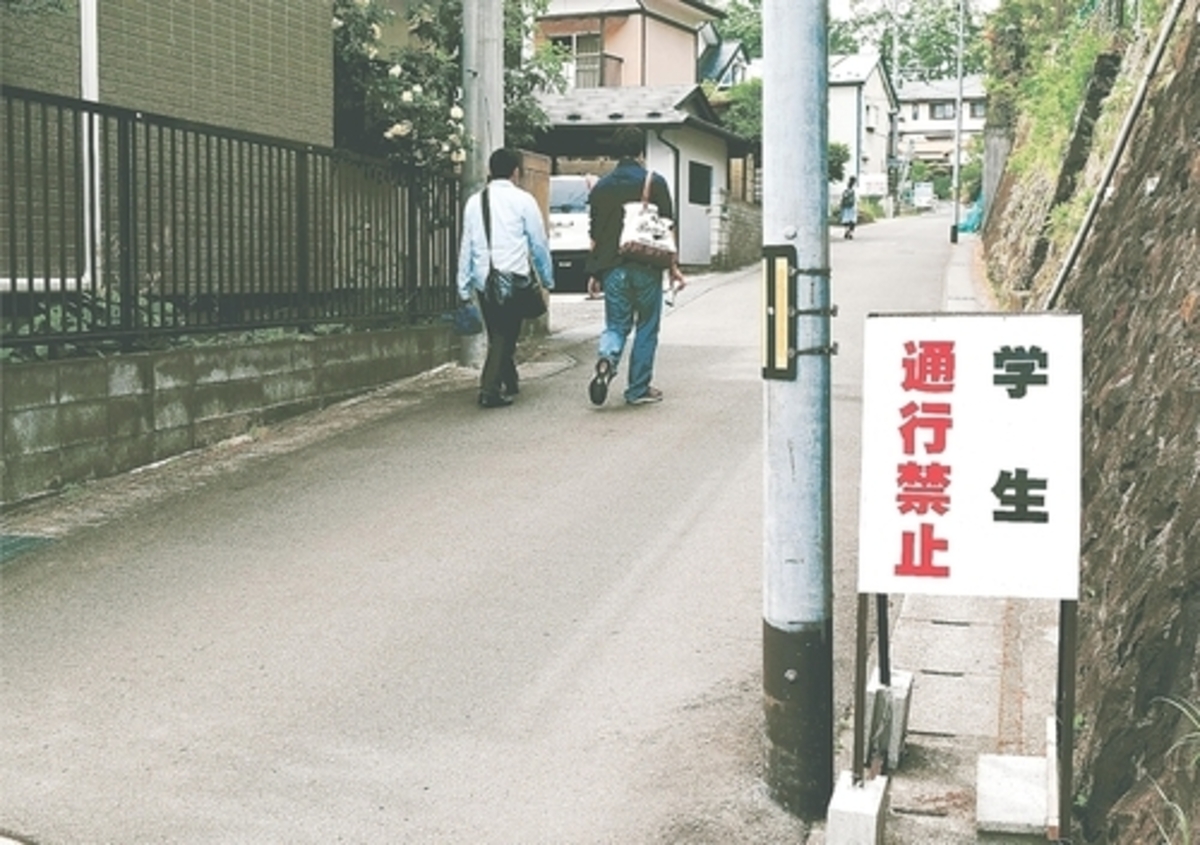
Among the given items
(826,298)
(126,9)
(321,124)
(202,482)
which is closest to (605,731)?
(826,298)

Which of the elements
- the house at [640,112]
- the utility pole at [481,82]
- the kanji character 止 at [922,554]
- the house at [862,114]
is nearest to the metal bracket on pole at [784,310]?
the kanji character 止 at [922,554]

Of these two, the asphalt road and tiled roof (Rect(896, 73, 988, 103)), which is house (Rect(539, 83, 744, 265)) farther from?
tiled roof (Rect(896, 73, 988, 103))

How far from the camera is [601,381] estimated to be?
11.2m

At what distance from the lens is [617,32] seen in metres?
→ 39.8

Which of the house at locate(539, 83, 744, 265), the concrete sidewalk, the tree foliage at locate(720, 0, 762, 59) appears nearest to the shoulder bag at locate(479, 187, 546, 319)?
the concrete sidewalk

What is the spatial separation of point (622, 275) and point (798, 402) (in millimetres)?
6909

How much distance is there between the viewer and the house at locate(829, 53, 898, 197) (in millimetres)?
65625

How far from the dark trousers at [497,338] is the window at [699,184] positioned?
22.7 m

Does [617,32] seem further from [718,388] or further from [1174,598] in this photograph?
[1174,598]

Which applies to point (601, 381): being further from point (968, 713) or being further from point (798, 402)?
point (798, 402)

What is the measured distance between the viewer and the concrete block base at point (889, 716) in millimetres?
4648

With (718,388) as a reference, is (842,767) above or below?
below

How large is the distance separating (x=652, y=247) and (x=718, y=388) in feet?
5.74

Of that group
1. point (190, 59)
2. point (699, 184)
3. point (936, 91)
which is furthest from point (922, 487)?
point (936, 91)
